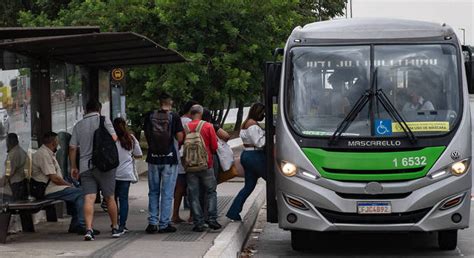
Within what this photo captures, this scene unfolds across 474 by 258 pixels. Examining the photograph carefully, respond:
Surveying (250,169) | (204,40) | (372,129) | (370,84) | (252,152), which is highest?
(204,40)

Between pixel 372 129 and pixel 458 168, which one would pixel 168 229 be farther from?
pixel 458 168

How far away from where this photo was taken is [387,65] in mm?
10211

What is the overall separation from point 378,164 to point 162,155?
2.85m

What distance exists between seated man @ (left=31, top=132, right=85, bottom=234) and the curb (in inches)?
73.2

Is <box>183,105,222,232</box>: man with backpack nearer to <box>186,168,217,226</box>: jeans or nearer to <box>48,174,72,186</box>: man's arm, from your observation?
<box>186,168,217,226</box>: jeans

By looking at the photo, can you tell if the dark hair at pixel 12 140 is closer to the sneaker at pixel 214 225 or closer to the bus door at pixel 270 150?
the sneaker at pixel 214 225

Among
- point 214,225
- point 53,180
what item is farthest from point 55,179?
point 214,225

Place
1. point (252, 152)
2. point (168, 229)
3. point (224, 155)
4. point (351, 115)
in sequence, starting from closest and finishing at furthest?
point (351, 115)
point (168, 229)
point (252, 152)
point (224, 155)

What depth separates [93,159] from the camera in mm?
10633

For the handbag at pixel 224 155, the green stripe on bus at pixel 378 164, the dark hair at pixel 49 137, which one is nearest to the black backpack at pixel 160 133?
the dark hair at pixel 49 137

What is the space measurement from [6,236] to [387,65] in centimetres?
482

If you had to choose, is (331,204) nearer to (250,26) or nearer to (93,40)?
(93,40)

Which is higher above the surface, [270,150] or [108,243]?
[270,150]

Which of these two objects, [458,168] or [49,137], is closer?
[458,168]
